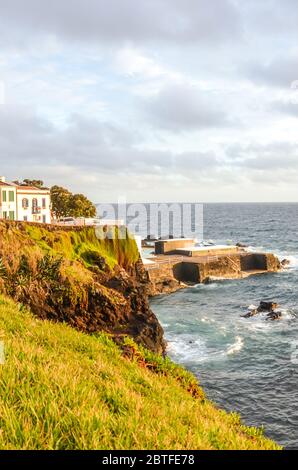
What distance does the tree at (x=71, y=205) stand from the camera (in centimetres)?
6431

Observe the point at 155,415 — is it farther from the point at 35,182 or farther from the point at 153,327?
the point at 35,182

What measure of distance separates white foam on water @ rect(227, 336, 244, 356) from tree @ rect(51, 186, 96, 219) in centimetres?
3712

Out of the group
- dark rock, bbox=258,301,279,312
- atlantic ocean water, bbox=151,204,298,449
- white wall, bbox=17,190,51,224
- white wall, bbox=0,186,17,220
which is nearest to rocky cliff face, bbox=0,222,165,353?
atlantic ocean water, bbox=151,204,298,449

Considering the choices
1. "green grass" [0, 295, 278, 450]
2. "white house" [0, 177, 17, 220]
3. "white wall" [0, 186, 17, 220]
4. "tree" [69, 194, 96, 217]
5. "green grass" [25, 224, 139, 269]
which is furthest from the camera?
"tree" [69, 194, 96, 217]

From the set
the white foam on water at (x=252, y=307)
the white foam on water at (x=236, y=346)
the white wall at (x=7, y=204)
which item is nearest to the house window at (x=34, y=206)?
the white wall at (x=7, y=204)

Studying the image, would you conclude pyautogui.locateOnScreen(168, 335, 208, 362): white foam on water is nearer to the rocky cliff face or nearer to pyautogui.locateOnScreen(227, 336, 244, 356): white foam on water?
pyautogui.locateOnScreen(227, 336, 244, 356): white foam on water

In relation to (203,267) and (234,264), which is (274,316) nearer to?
(203,267)

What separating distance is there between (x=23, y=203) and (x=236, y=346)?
3176cm

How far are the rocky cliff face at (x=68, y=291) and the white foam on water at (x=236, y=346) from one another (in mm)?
5724

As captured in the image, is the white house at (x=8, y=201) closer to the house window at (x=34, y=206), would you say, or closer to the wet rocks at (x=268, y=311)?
the house window at (x=34, y=206)

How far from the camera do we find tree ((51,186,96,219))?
64.3 m

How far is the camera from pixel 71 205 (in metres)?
65.0
